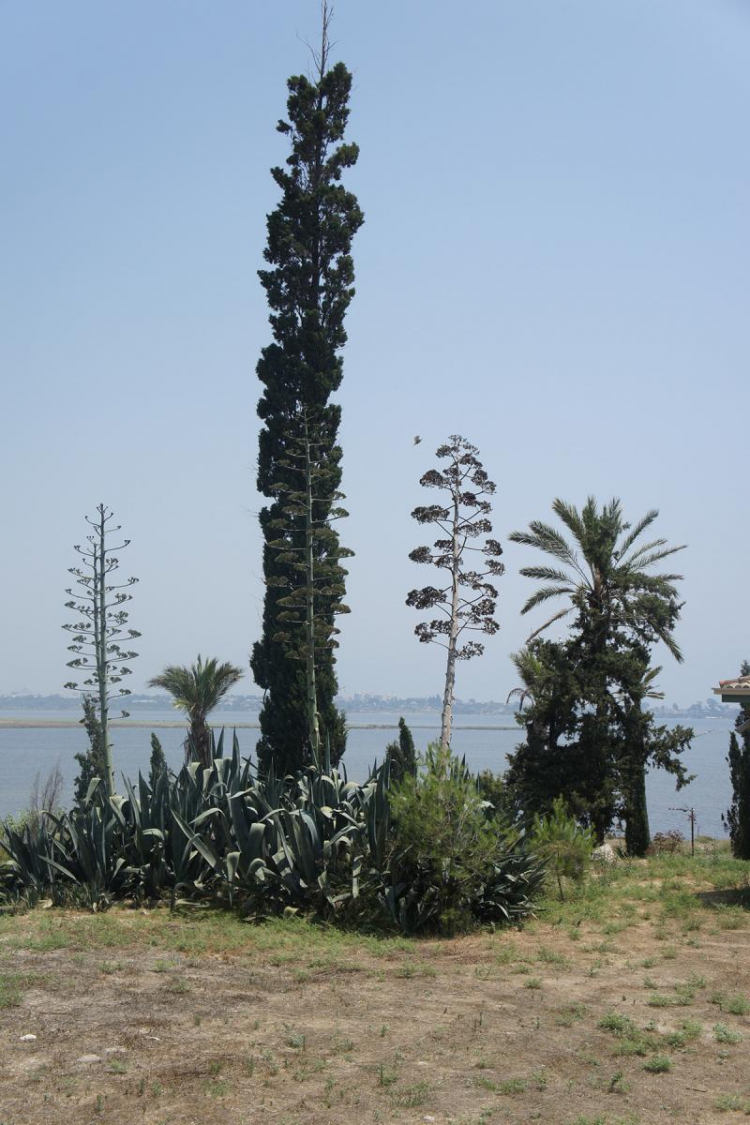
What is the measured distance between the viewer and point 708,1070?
6242mm

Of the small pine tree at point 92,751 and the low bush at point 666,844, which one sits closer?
the low bush at point 666,844

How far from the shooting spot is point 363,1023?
280 inches

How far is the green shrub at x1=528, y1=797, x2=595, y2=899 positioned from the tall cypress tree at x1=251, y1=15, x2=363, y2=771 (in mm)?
18644

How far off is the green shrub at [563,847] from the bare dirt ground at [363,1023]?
1548mm

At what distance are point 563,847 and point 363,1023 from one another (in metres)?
5.88

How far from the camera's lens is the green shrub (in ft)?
40.2

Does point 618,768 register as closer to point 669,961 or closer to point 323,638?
point 323,638

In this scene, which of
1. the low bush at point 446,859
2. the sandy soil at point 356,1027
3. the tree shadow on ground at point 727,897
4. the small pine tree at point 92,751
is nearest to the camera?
the sandy soil at point 356,1027

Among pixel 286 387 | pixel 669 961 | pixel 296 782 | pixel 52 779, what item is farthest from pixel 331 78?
pixel 669 961

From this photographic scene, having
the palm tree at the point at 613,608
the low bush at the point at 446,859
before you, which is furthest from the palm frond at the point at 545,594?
the low bush at the point at 446,859

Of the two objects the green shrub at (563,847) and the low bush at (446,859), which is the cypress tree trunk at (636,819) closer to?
the green shrub at (563,847)

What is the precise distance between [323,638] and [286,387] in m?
9.36

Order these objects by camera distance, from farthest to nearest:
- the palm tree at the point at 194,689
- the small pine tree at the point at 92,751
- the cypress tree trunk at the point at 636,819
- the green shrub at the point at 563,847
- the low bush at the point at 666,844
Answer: the palm tree at the point at 194,689 < the small pine tree at the point at 92,751 < the low bush at the point at 666,844 < the cypress tree trunk at the point at 636,819 < the green shrub at the point at 563,847

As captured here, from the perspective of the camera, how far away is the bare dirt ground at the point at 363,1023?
5.69 metres
